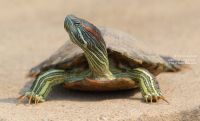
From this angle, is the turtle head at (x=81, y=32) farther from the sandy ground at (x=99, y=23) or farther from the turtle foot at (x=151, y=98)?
the turtle foot at (x=151, y=98)

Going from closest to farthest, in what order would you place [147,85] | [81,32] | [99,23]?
[81,32] < [147,85] < [99,23]

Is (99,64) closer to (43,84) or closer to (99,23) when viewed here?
(43,84)

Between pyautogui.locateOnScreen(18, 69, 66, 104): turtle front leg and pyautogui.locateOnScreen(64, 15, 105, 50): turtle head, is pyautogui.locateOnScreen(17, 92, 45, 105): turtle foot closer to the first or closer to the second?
pyautogui.locateOnScreen(18, 69, 66, 104): turtle front leg

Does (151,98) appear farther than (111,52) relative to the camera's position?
No

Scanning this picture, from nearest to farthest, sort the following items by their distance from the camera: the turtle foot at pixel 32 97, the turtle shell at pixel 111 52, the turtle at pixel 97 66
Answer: the turtle at pixel 97 66, the turtle foot at pixel 32 97, the turtle shell at pixel 111 52

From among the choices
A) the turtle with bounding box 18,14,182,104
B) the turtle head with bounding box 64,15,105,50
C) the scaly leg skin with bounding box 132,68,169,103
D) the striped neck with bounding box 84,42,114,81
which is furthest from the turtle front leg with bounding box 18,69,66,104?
the scaly leg skin with bounding box 132,68,169,103

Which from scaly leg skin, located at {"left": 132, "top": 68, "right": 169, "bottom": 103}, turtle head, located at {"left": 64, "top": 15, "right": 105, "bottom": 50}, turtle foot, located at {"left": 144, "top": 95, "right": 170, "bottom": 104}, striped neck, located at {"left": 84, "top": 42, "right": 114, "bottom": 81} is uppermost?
turtle head, located at {"left": 64, "top": 15, "right": 105, "bottom": 50}

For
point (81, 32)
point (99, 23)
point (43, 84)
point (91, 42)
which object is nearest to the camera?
point (81, 32)

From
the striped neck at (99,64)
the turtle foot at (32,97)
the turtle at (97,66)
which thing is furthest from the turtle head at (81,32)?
the turtle foot at (32,97)

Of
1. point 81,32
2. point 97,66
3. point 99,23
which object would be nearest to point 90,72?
point 97,66
